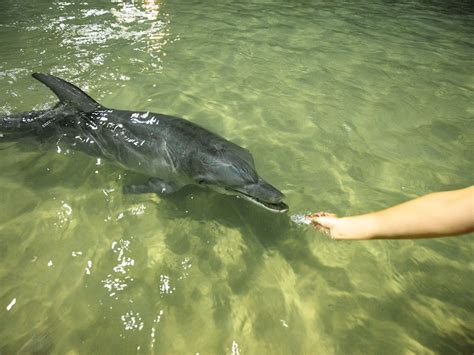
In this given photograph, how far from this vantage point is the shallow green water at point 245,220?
2676 mm

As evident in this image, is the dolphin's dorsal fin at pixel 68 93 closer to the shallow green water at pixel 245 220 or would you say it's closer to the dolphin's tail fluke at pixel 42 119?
the dolphin's tail fluke at pixel 42 119

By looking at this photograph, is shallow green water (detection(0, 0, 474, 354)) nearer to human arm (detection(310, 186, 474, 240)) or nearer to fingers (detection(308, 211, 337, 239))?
fingers (detection(308, 211, 337, 239))

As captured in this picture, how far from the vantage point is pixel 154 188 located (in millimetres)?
3842

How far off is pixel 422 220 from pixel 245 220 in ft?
6.06

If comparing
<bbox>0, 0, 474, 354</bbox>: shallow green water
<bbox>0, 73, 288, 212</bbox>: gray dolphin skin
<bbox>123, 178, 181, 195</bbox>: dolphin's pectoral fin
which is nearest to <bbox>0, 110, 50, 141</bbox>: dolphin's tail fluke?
<bbox>0, 73, 288, 212</bbox>: gray dolphin skin

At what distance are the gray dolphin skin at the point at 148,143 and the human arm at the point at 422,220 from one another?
1017mm

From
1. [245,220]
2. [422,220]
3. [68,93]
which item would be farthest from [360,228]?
[68,93]

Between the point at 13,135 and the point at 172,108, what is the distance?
2249 millimetres

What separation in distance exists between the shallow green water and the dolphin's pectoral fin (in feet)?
0.31

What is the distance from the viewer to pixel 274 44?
8258mm

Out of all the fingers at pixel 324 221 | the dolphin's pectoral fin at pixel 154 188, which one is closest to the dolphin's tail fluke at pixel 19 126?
the dolphin's pectoral fin at pixel 154 188

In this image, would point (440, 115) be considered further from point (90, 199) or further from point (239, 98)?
point (90, 199)

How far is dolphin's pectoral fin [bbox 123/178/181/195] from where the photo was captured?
3811 mm

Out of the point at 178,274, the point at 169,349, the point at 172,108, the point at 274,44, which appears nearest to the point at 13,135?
the point at 172,108
